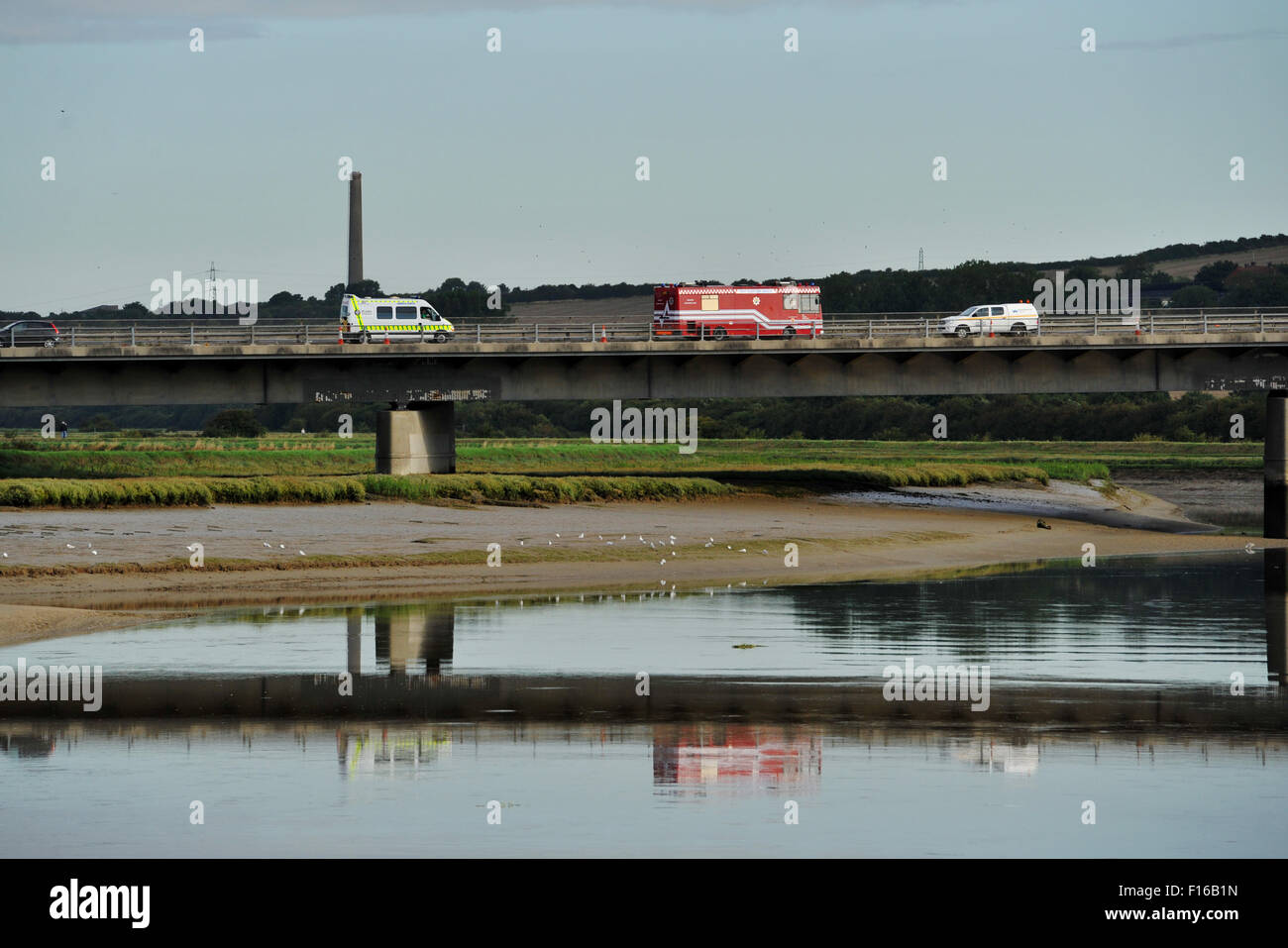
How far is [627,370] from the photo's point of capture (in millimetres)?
71938

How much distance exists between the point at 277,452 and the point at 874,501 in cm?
3554

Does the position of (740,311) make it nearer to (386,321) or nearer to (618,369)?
(618,369)

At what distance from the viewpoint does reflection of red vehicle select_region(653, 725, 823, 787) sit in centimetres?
1923

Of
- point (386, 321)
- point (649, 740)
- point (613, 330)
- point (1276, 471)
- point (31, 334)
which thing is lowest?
point (649, 740)

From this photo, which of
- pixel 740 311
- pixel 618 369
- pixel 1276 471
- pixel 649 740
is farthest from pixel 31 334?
pixel 649 740

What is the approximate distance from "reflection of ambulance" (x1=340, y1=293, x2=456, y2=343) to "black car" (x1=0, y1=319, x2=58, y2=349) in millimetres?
12551

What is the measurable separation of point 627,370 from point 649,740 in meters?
51.0

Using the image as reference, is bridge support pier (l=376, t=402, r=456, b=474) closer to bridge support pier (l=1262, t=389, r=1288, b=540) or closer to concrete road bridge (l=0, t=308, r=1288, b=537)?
concrete road bridge (l=0, t=308, r=1288, b=537)

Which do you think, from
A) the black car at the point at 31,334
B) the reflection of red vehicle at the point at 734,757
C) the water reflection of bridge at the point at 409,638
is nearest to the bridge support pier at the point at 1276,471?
the water reflection of bridge at the point at 409,638

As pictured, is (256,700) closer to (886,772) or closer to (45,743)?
(45,743)

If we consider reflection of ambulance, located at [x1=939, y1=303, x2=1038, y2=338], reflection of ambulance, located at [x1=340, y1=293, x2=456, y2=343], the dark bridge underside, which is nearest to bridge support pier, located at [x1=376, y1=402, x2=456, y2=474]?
the dark bridge underside

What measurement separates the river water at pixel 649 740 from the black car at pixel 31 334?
41.0 metres

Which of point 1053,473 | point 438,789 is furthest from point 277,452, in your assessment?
point 438,789

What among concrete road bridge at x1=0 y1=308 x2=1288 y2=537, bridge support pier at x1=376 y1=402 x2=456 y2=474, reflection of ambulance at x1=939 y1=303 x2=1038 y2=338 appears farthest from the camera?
reflection of ambulance at x1=939 y1=303 x2=1038 y2=338
